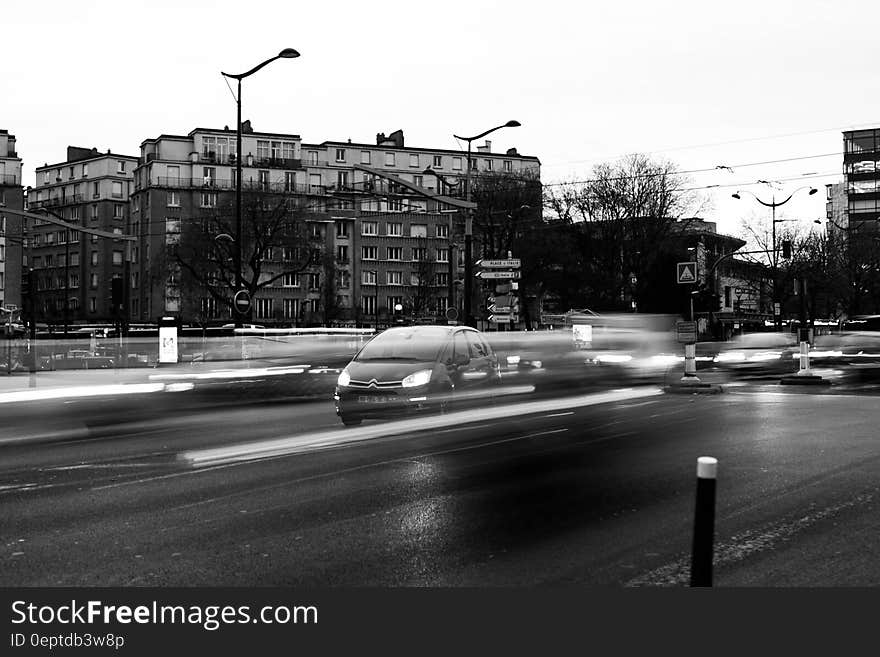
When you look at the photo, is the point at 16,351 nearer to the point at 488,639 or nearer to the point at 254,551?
the point at 254,551

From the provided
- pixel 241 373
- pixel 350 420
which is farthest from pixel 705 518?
pixel 241 373

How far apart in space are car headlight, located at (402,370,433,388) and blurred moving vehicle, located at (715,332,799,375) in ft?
67.8

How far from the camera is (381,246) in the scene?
366ft

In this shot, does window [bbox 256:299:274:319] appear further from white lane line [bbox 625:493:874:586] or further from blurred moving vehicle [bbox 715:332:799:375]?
white lane line [bbox 625:493:874:586]

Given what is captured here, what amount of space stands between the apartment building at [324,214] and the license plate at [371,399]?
240 feet

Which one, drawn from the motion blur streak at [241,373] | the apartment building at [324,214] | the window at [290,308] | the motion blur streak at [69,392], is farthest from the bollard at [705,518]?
the window at [290,308]

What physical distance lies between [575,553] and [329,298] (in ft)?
260

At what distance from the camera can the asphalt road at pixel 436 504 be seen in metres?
5.95

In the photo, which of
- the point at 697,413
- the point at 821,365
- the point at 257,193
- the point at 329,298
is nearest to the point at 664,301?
the point at 821,365

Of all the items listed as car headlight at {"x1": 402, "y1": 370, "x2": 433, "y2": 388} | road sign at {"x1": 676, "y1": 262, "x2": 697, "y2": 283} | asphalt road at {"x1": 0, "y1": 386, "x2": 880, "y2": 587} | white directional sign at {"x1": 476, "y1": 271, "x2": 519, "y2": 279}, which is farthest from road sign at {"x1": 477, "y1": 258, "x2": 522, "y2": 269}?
asphalt road at {"x1": 0, "y1": 386, "x2": 880, "y2": 587}

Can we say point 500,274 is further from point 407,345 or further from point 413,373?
point 413,373

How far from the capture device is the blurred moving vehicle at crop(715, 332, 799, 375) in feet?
108

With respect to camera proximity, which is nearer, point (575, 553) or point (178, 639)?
point (178, 639)

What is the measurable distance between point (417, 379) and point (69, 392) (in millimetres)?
9235
